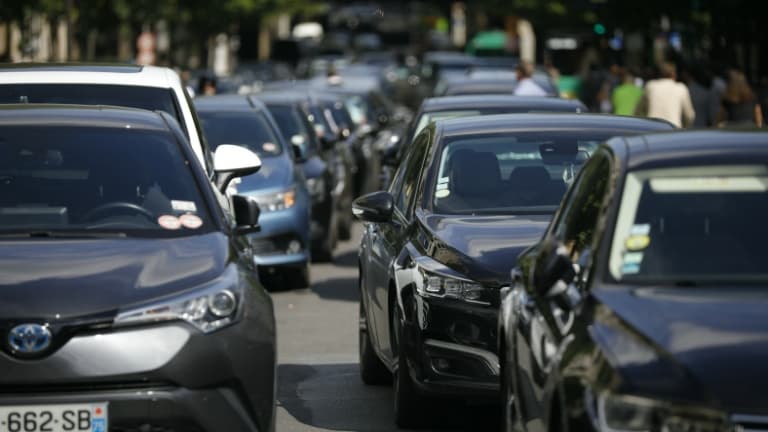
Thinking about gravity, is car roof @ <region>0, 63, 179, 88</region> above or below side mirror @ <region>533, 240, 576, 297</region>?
below

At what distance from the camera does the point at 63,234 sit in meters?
8.10

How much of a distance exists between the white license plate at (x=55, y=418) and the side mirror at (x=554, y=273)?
1.64 m

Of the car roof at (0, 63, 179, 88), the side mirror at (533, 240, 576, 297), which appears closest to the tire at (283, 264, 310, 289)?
the car roof at (0, 63, 179, 88)

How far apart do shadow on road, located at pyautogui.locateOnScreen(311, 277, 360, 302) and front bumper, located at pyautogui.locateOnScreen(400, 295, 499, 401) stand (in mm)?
7465

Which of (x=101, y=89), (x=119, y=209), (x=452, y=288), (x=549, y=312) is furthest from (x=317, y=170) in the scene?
(x=549, y=312)

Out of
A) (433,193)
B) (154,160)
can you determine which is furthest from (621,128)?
(154,160)

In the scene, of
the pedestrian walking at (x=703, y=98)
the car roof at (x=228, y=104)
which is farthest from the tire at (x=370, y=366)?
the pedestrian walking at (x=703, y=98)

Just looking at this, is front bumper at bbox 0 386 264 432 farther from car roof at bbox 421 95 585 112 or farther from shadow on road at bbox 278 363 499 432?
car roof at bbox 421 95 585 112

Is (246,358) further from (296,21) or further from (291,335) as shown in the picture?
(296,21)

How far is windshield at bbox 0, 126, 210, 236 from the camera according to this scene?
8.36 m

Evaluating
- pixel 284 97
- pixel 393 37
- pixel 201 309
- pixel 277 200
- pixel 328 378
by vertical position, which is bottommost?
pixel 393 37

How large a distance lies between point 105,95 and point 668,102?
11.9 metres

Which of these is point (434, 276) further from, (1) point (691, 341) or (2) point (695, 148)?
(1) point (691, 341)

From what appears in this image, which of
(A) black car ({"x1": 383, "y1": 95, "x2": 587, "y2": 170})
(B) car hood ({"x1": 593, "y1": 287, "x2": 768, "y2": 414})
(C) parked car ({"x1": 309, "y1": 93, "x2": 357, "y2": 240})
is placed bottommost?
(C) parked car ({"x1": 309, "y1": 93, "x2": 357, "y2": 240})
